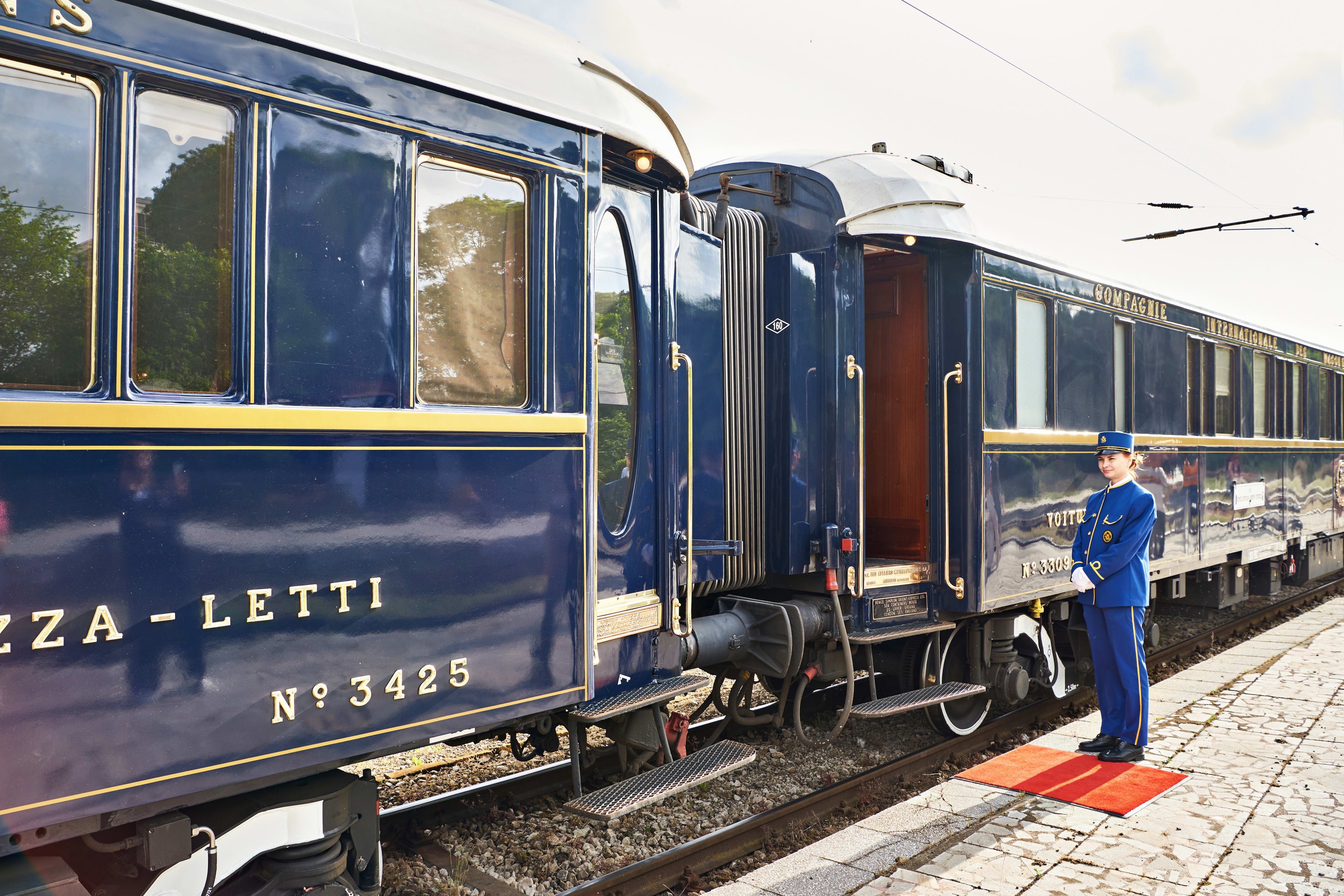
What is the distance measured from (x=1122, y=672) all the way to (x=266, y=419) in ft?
16.3

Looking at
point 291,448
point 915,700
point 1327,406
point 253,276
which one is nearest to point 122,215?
point 253,276

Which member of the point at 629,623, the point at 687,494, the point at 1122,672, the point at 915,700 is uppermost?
the point at 687,494

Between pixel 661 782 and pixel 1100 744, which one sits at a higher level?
pixel 661 782

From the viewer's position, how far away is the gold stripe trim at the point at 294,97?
91.4 inches

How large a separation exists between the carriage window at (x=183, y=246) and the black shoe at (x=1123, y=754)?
5116 mm

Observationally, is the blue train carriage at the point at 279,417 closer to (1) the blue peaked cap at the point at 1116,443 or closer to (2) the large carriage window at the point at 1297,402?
(1) the blue peaked cap at the point at 1116,443

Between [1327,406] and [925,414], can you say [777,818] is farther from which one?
[1327,406]

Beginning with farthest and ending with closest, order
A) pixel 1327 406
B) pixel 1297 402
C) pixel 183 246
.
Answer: pixel 1327 406 < pixel 1297 402 < pixel 183 246

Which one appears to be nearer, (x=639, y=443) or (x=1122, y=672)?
(x=639, y=443)

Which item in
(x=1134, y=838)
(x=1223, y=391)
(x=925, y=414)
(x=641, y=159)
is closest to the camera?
(x=641, y=159)

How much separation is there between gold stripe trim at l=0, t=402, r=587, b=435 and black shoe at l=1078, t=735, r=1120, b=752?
3.94m

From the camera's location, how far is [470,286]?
324 cm

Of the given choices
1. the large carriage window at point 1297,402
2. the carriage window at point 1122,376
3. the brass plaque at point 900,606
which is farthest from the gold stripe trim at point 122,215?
the large carriage window at point 1297,402

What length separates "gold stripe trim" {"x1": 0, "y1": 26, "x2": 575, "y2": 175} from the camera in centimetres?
232
